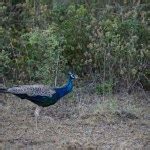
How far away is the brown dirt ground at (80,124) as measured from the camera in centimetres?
741

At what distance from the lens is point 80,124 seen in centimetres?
849

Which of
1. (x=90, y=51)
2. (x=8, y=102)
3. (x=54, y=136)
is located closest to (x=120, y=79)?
(x=90, y=51)

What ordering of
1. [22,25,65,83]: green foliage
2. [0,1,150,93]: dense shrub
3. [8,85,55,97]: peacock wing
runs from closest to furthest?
[8,85,55,97]: peacock wing, [22,25,65,83]: green foliage, [0,1,150,93]: dense shrub

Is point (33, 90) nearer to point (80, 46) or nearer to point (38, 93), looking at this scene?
point (38, 93)

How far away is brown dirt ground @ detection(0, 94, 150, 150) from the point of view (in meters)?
7.41

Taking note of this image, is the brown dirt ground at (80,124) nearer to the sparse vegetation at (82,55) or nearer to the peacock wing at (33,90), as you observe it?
the sparse vegetation at (82,55)

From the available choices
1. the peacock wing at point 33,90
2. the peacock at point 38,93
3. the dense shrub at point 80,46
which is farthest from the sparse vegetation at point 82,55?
the peacock wing at point 33,90

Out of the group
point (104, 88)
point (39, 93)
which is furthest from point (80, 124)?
point (104, 88)

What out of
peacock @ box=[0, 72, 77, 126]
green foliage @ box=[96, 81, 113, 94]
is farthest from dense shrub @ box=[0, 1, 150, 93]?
peacock @ box=[0, 72, 77, 126]

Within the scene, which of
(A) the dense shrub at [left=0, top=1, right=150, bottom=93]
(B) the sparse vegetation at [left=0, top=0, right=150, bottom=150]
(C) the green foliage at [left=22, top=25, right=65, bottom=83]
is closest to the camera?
(B) the sparse vegetation at [left=0, top=0, right=150, bottom=150]

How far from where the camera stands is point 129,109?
9.30 meters

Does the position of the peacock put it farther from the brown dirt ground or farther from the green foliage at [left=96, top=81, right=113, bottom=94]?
the green foliage at [left=96, top=81, right=113, bottom=94]

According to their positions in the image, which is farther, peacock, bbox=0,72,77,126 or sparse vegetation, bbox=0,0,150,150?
sparse vegetation, bbox=0,0,150,150

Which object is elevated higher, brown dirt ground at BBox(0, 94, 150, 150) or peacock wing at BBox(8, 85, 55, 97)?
peacock wing at BBox(8, 85, 55, 97)
